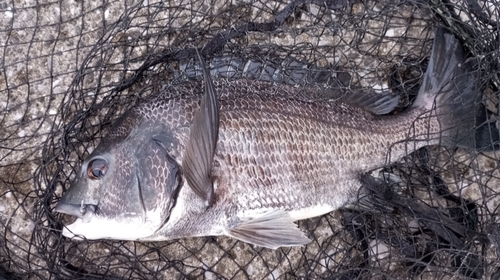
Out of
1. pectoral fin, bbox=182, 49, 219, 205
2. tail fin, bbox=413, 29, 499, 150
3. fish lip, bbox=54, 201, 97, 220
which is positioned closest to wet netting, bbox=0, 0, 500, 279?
tail fin, bbox=413, 29, 499, 150

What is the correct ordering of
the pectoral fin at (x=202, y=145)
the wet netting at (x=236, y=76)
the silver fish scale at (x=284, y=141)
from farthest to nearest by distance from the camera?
the wet netting at (x=236, y=76) → the silver fish scale at (x=284, y=141) → the pectoral fin at (x=202, y=145)

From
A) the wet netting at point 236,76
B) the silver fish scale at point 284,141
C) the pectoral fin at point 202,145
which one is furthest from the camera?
the wet netting at point 236,76

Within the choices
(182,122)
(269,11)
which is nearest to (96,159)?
(182,122)

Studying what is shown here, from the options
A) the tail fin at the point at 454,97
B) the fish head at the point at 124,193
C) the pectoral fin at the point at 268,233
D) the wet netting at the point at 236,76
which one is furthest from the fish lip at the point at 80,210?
the tail fin at the point at 454,97

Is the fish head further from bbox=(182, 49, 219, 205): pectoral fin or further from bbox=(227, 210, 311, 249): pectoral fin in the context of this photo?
bbox=(227, 210, 311, 249): pectoral fin

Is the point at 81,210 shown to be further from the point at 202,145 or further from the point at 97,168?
the point at 202,145

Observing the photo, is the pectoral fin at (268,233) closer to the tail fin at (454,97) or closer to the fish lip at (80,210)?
the fish lip at (80,210)

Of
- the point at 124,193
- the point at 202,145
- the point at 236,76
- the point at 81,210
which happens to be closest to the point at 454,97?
the point at 236,76
